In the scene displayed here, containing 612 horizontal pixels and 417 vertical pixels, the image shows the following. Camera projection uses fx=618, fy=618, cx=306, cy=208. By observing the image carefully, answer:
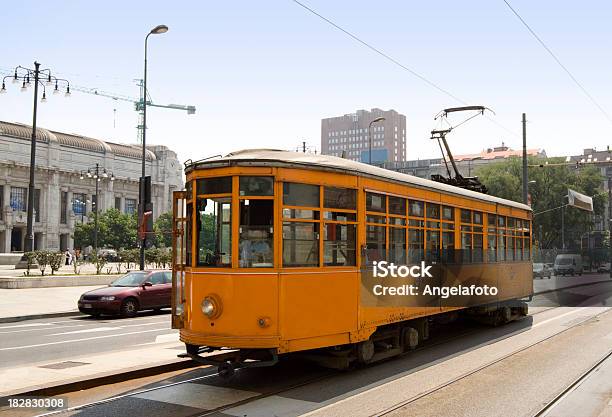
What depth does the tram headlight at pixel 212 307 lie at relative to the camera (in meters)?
7.66

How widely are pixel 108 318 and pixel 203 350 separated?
401 inches

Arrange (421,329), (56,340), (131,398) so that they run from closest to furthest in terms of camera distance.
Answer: (131,398)
(421,329)
(56,340)

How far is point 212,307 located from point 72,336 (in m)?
6.94

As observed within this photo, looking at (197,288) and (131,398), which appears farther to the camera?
(197,288)

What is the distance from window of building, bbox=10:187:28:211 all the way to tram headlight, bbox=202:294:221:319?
9560 centimetres

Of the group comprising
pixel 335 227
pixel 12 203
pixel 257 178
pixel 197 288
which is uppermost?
pixel 12 203

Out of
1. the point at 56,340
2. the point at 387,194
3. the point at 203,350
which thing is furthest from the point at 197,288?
the point at 56,340

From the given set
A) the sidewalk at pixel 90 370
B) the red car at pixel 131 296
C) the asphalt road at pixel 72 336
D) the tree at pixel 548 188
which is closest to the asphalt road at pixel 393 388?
the sidewalk at pixel 90 370

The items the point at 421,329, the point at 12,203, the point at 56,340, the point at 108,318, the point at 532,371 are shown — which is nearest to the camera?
the point at 532,371

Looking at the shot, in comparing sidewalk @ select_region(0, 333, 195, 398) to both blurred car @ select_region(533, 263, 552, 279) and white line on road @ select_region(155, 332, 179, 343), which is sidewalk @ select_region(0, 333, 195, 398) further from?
blurred car @ select_region(533, 263, 552, 279)

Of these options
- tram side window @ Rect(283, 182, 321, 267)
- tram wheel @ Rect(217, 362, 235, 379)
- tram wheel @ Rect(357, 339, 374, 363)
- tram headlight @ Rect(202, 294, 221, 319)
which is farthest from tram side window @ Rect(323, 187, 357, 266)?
tram wheel @ Rect(217, 362, 235, 379)

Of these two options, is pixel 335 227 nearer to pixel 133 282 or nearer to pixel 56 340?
pixel 56 340

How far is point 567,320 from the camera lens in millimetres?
16188

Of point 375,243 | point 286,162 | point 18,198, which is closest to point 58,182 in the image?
point 18,198
